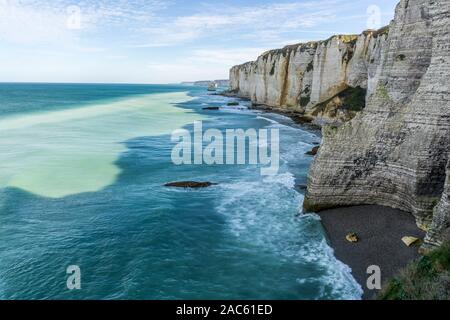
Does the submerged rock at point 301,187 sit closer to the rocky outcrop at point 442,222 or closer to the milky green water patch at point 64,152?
the rocky outcrop at point 442,222

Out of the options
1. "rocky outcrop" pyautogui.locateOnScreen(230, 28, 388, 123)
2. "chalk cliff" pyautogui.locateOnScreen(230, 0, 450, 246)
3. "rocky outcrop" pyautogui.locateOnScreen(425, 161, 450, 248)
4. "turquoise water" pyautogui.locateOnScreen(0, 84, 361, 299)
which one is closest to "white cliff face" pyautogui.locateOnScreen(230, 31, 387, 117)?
"rocky outcrop" pyautogui.locateOnScreen(230, 28, 388, 123)

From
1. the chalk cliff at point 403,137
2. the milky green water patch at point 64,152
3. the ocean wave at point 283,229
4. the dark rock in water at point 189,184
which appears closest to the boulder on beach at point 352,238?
the ocean wave at point 283,229

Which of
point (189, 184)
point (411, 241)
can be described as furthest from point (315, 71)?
point (411, 241)

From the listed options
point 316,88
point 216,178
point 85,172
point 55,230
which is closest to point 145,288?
point 55,230

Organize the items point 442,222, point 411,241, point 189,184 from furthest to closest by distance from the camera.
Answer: point 189,184 < point 411,241 < point 442,222

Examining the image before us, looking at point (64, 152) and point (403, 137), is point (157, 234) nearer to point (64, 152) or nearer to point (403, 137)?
point (403, 137)
